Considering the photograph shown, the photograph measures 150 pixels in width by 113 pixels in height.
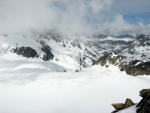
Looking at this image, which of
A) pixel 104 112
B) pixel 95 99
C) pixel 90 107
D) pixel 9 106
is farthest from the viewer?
pixel 9 106

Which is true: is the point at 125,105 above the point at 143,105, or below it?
below

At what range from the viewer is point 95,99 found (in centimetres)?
18188

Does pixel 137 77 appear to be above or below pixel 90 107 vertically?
above

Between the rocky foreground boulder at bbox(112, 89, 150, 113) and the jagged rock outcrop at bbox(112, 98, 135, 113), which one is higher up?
the rocky foreground boulder at bbox(112, 89, 150, 113)

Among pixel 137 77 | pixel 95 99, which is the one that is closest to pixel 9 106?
pixel 95 99

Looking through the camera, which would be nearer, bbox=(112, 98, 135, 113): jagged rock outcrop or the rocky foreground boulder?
the rocky foreground boulder

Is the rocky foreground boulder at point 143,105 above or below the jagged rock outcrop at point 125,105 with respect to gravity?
above

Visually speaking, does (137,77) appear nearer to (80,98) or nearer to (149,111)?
(80,98)

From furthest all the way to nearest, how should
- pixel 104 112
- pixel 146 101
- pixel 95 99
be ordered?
pixel 95 99, pixel 104 112, pixel 146 101

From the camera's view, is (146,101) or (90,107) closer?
(146,101)

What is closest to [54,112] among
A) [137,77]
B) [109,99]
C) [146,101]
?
[109,99]

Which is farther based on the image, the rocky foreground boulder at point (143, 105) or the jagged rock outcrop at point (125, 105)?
the jagged rock outcrop at point (125, 105)

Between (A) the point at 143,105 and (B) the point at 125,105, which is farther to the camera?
(B) the point at 125,105

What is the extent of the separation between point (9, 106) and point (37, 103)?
714 inches
